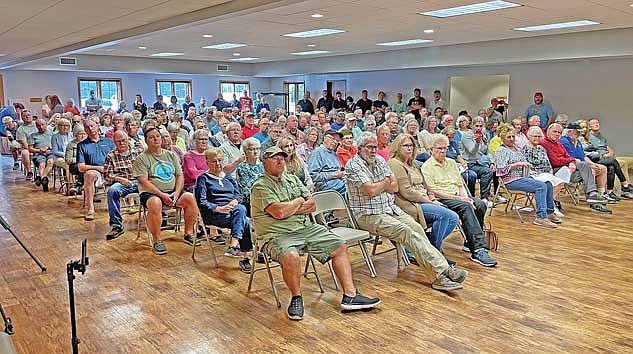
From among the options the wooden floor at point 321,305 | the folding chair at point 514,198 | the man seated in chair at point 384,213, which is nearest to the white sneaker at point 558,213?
the folding chair at point 514,198

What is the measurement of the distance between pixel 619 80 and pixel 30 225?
981 cm

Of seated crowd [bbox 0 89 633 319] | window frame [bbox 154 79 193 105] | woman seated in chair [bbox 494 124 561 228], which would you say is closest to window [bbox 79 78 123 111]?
window frame [bbox 154 79 193 105]

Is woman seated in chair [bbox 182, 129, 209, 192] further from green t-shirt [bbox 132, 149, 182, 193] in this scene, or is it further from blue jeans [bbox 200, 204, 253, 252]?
blue jeans [bbox 200, 204, 253, 252]

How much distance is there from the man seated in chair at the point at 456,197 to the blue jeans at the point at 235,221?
158cm

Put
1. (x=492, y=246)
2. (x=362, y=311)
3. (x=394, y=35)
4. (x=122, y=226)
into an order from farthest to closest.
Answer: (x=394, y=35)
(x=122, y=226)
(x=492, y=246)
(x=362, y=311)

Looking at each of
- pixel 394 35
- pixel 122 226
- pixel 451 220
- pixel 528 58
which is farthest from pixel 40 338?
pixel 528 58

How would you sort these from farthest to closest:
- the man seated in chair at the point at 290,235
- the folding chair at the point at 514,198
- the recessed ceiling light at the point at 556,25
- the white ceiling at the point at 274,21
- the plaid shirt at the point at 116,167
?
the recessed ceiling light at the point at 556,25 < the folding chair at the point at 514,198 < the white ceiling at the point at 274,21 < the plaid shirt at the point at 116,167 < the man seated in chair at the point at 290,235

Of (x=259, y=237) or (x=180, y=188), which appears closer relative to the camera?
(x=259, y=237)

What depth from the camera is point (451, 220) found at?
4.18m

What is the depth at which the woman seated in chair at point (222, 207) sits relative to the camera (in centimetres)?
427

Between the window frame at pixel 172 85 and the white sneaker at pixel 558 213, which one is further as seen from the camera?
the window frame at pixel 172 85

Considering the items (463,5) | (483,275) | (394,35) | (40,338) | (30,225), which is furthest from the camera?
(394,35)

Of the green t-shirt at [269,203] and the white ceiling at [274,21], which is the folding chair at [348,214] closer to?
the green t-shirt at [269,203]

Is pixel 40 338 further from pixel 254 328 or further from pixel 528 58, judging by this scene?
pixel 528 58
